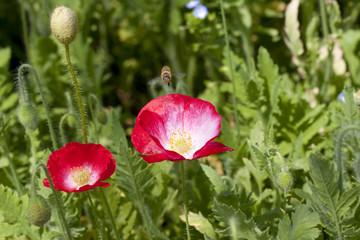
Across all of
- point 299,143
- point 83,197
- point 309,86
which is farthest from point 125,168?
point 309,86

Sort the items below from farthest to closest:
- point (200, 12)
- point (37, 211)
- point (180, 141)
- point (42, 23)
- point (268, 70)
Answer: point (42, 23) → point (200, 12) → point (268, 70) → point (180, 141) → point (37, 211)

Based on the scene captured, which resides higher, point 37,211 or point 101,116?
point 101,116

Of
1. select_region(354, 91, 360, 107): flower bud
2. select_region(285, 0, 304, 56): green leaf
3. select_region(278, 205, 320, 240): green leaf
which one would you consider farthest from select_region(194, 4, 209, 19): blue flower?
select_region(278, 205, 320, 240): green leaf

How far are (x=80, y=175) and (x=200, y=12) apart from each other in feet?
4.92

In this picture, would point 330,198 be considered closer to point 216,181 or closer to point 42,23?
point 216,181

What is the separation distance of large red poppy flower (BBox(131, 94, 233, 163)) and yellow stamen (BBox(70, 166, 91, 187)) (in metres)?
0.24

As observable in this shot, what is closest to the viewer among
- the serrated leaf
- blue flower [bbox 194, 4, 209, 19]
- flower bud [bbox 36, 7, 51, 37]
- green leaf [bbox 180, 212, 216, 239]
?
the serrated leaf

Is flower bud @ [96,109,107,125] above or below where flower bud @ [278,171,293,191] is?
above

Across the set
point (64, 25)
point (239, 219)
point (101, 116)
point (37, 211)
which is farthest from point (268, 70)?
point (37, 211)

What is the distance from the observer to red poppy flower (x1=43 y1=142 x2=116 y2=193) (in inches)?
62.4

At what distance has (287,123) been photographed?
233cm

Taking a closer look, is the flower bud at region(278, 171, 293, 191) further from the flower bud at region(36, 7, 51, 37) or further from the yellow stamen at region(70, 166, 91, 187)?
the flower bud at region(36, 7, 51, 37)

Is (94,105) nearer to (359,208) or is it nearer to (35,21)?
(35,21)

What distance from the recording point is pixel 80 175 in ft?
5.48
